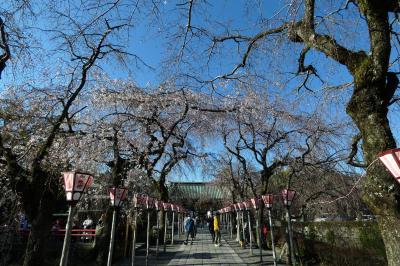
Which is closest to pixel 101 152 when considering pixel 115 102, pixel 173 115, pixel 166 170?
pixel 115 102

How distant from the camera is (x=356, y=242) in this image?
13.2m

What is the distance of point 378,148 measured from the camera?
15.7 ft

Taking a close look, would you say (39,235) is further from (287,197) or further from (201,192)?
(201,192)

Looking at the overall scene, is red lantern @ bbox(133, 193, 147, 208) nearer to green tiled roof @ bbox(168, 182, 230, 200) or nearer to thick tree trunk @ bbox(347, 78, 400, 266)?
thick tree trunk @ bbox(347, 78, 400, 266)

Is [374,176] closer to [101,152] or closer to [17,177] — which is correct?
[17,177]

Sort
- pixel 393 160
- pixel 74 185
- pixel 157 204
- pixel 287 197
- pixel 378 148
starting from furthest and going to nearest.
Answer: pixel 157 204, pixel 287 197, pixel 74 185, pixel 378 148, pixel 393 160

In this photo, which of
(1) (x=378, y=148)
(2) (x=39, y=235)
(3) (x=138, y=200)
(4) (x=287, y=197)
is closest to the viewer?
(1) (x=378, y=148)

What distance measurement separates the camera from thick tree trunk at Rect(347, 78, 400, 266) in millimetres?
4535

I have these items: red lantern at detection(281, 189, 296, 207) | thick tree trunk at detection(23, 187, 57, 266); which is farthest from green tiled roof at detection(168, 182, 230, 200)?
thick tree trunk at detection(23, 187, 57, 266)

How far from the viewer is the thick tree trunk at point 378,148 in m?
4.54

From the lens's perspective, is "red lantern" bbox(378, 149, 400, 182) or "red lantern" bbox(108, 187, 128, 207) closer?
"red lantern" bbox(378, 149, 400, 182)

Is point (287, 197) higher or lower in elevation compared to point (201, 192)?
lower

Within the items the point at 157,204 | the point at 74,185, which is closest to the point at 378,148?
the point at 74,185

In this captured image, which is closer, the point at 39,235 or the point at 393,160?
the point at 393,160
